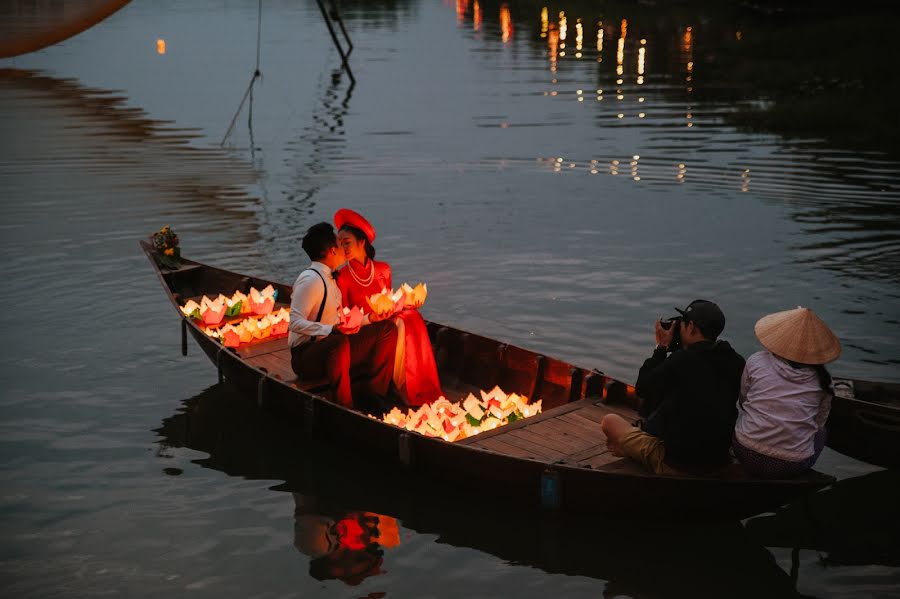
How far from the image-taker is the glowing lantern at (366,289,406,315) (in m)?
9.43

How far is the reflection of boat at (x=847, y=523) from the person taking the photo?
791 cm

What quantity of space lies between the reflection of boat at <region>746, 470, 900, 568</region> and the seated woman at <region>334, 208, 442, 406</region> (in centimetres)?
317

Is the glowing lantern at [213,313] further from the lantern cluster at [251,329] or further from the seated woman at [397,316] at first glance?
the seated woman at [397,316]

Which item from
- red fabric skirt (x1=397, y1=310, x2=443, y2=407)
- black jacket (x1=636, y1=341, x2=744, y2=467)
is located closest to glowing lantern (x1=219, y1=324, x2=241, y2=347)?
red fabric skirt (x1=397, y1=310, x2=443, y2=407)

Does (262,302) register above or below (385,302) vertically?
below

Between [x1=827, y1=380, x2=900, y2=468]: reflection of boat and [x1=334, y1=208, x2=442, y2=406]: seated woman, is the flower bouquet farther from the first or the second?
[x1=827, y1=380, x2=900, y2=468]: reflection of boat

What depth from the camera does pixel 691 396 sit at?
7312 mm

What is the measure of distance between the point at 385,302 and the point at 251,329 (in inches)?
83.7

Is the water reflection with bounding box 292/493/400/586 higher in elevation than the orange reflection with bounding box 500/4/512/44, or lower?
lower

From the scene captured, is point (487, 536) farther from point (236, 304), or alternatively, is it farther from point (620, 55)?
point (620, 55)

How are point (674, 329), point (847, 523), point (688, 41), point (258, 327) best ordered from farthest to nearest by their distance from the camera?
point (688, 41) → point (258, 327) → point (847, 523) → point (674, 329)

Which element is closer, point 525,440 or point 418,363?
point 525,440

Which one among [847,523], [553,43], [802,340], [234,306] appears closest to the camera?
[802,340]

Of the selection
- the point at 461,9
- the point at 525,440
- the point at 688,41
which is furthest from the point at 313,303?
the point at 461,9
